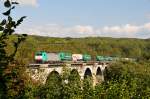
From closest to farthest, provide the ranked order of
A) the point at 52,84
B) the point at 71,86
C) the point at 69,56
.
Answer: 1. the point at 71,86
2. the point at 52,84
3. the point at 69,56

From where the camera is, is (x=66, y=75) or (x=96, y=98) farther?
(x=66, y=75)

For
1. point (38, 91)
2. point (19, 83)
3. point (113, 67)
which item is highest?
point (19, 83)

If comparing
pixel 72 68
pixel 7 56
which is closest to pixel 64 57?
pixel 72 68

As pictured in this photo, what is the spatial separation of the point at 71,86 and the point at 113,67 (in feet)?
293

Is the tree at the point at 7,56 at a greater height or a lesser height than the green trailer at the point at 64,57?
greater

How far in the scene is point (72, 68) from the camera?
81.1 m

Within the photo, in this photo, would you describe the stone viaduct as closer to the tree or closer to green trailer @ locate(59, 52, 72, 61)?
green trailer @ locate(59, 52, 72, 61)

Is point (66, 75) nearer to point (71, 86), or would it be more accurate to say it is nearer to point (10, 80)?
point (71, 86)

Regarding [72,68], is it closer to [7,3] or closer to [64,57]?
[64,57]

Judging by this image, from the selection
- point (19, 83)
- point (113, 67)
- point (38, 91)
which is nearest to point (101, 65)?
point (113, 67)

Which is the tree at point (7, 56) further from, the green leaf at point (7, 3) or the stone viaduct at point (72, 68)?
the stone viaduct at point (72, 68)

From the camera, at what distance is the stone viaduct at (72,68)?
55716mm

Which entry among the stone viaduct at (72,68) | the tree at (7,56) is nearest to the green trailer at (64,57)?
the stone viaduct at (72,68)

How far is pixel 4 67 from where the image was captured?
5906mm
